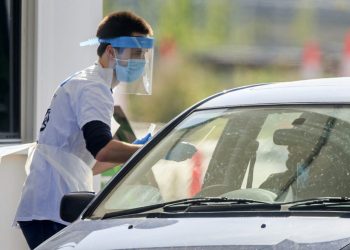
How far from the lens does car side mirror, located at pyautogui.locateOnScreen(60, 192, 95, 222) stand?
209 inches

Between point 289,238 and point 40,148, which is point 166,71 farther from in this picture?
point 289,238

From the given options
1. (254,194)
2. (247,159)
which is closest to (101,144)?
(247,159)

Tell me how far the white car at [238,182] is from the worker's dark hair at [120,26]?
116 cm

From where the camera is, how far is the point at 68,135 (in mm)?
6297

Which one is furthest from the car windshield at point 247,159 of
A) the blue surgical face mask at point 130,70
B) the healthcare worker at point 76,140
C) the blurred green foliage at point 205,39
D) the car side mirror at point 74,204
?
the blurred green foliage at point 205,39

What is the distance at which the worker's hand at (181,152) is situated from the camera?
530 centimetres

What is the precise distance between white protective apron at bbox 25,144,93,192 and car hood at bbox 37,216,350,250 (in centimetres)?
149

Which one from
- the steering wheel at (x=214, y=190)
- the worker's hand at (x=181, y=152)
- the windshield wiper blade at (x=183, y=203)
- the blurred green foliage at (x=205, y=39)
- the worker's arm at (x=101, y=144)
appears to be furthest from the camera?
the blurred green foliage at (x=205, y=39)

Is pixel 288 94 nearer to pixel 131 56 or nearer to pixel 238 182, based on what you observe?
pixel 238 182

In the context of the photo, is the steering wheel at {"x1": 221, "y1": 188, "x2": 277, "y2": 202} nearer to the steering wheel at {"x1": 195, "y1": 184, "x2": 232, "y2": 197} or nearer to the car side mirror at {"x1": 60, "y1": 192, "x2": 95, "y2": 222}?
the steering wheel at {"x1": 195, "y1": 184, "x2": 232, "y2": 197}

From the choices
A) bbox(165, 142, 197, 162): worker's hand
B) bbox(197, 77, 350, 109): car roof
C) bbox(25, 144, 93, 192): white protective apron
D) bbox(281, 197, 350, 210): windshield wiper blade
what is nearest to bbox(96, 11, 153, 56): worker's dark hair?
bbox(25, 144, 93, 192): white protective apron

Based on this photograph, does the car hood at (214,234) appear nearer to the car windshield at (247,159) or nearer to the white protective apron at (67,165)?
the car windshield at (247,159)

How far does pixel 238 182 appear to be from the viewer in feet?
16.7

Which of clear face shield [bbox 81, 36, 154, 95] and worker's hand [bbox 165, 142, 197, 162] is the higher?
clear face shield [bbox 81, 36, 154, 95]
